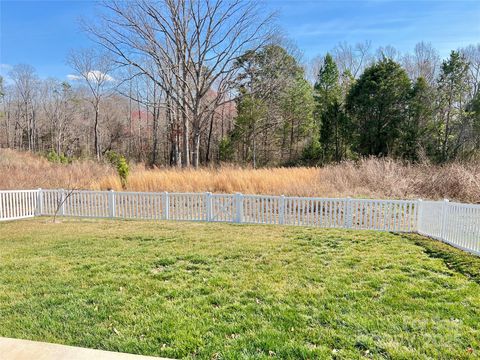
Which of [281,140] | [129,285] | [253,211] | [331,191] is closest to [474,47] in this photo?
[281,140]

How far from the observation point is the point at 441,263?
4.28m

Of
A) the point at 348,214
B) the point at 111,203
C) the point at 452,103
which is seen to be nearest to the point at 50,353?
the point at 348,214

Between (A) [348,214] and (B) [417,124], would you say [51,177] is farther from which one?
(B) [417,124]

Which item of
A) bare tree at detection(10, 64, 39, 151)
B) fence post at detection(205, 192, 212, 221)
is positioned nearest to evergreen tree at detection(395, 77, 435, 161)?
fence post at detection(205, 192, 212, 221)

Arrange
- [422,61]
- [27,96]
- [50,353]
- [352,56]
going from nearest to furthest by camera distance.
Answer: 1. [50,353]
2. [422,61]
3. [352,56]
4. [27,96]

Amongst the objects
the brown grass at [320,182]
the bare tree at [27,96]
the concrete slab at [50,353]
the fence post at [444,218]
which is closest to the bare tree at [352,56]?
the brown grass at [320,182]

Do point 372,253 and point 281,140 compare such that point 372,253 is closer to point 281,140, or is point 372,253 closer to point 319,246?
point 319,246

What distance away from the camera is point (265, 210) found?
7.93 m

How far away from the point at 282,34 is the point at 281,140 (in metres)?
8.68

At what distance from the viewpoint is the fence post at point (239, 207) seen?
755 cm

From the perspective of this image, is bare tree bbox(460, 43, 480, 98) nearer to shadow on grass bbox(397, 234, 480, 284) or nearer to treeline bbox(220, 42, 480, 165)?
treeline bbox(220, 42, 480, 165)

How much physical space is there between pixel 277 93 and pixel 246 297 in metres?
20.4

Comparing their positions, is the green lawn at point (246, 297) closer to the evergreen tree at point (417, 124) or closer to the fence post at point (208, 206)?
the fence post at point (208, 206)

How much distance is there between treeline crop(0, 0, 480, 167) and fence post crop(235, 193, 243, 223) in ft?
35.5
